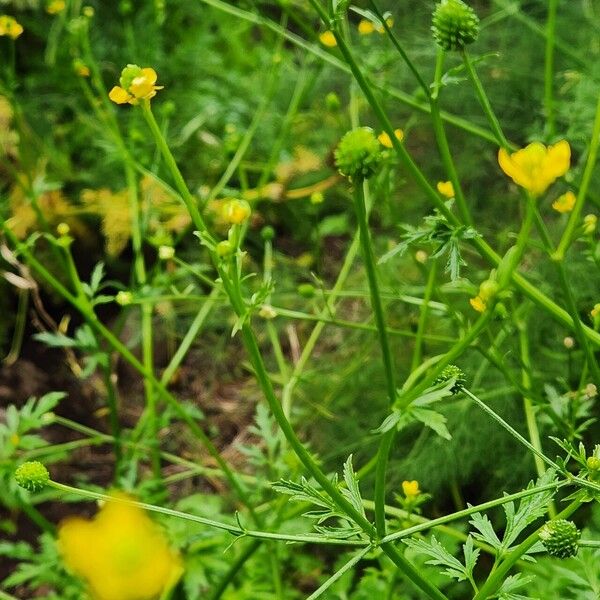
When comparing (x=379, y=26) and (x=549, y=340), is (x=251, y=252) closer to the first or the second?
Answer: (x=549, y=340)

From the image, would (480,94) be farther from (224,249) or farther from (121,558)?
(121,558)

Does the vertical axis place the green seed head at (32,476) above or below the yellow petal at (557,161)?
below

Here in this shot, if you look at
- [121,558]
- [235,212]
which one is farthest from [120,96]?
[121,558]

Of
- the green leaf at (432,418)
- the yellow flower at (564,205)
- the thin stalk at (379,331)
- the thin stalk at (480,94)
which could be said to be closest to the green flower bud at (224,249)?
the thin stalk at (379,331)

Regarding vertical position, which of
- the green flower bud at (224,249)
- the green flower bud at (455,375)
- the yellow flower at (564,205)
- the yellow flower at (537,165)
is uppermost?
the yellow flower at (537,165)

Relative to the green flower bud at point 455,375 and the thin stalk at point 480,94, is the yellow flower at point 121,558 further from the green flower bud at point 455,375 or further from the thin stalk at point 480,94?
the thin stalk at point 480,94

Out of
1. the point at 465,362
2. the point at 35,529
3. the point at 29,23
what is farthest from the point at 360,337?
the point at 29,23
